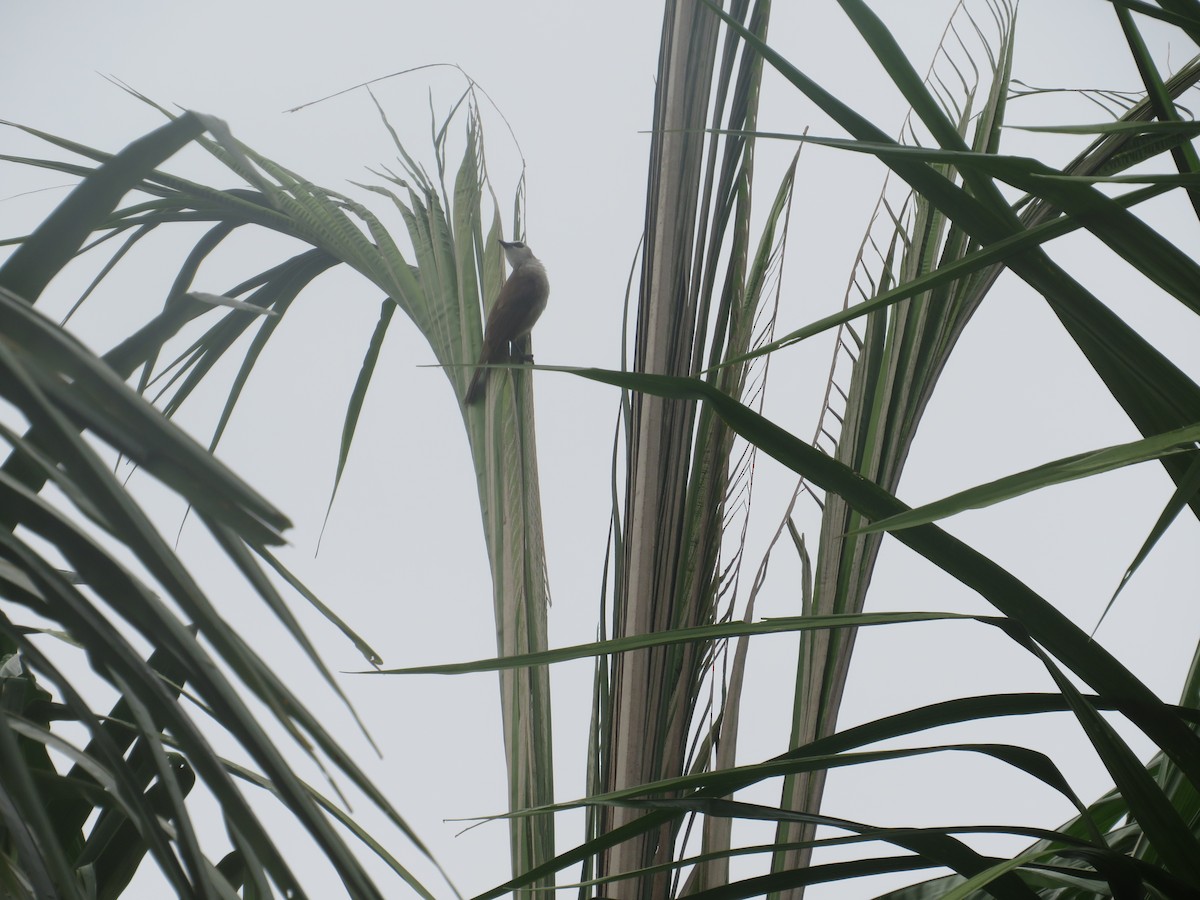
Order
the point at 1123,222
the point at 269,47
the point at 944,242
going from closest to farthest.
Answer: the point at 1123,222 → the point at 944,242 → the point at 269,47

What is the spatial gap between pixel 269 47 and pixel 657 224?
2.39 meters

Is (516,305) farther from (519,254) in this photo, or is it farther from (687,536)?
(687,536)

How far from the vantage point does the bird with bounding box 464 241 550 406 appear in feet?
3.76

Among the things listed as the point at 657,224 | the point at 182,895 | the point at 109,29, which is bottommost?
the point at 182,895

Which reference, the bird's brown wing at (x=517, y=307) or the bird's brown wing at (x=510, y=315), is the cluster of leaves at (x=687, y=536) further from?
the bird's brown wing at (x=517, y=307)

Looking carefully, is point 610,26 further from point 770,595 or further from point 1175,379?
point 1175,379

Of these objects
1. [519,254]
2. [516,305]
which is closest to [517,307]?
[516,305]

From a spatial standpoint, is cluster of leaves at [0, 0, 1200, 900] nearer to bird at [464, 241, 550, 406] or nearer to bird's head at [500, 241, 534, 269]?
bird at [464, 241, 550, 406]

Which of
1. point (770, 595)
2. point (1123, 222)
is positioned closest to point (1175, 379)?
point (1123, 222)

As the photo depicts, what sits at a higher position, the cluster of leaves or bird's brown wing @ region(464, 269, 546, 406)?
bird's brown wing @ region(464, 269, 546, 406)

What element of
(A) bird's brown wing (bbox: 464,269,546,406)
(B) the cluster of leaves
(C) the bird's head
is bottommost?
(B) the cluster of leaves

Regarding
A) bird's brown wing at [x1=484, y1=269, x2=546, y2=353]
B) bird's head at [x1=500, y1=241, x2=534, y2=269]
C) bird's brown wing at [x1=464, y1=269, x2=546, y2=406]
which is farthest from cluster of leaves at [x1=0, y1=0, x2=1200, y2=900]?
bird's head at [x1=500, y1=241, x2=534, y2=269]

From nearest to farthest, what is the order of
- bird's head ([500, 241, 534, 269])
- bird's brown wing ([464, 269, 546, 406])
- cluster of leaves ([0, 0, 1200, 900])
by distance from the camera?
cluster of leaves ([0, 0, 1200, 900]), bird's brown wing ([464, 269, 546, 406]), bird's head ([500, 241, 534, 269])

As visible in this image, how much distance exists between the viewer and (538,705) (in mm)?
809
